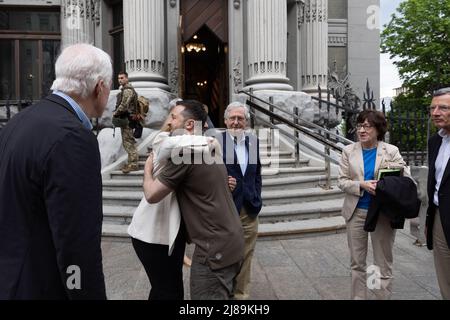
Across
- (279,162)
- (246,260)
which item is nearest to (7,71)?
(279,162)

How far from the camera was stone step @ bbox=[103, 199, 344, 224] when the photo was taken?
261 inches

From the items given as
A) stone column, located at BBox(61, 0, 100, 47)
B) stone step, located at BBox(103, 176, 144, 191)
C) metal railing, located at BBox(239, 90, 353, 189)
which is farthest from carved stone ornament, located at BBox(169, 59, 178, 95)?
stone step, located at BBox(103, 176, 144, 191)

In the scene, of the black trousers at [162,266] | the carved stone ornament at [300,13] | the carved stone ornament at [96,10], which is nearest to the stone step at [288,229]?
the black trousers at [162,266]

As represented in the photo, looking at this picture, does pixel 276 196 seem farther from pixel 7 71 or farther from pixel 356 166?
pixel 7 71

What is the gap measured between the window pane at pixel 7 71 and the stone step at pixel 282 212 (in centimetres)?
865

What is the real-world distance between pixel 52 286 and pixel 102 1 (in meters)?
12.1

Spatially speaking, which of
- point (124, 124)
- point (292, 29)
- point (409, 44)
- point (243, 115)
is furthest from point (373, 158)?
point (409, 44)

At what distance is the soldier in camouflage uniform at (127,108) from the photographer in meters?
7.40

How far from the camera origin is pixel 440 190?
3.18 metres

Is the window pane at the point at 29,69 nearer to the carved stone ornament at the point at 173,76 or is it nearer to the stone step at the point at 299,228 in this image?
the carved stone ornament at the point at 173,76

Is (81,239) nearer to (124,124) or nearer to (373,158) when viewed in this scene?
(373,158)

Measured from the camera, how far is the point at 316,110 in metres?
11.0

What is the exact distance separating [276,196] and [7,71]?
11.0 meters

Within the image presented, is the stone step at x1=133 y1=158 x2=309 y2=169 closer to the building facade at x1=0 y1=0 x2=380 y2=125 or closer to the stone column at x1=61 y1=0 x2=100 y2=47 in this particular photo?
the building facade at x1=0 y1=0 x2=380 y2=125
